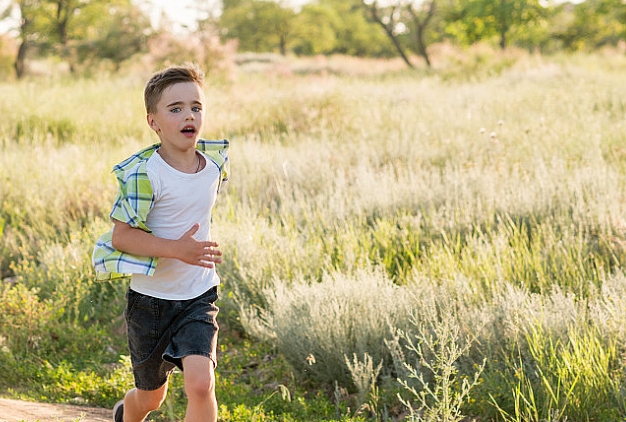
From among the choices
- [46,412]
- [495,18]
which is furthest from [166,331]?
[495,18]

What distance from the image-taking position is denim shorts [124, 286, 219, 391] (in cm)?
267

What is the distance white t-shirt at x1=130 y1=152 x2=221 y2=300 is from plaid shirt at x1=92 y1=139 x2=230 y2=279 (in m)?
0.05

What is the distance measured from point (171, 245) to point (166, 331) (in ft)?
1.41

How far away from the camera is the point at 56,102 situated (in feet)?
41.0

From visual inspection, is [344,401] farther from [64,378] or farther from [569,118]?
[569,118]

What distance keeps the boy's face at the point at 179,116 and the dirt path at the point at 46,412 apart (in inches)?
57.0

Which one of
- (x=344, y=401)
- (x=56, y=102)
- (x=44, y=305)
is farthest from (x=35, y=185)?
(x=56, y=102)

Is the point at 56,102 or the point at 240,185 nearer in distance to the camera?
the point at 240,185

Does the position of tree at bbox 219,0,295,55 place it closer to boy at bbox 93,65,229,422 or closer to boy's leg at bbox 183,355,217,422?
boy at bbox 93,65,229,422

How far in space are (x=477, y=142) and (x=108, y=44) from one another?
24393mm

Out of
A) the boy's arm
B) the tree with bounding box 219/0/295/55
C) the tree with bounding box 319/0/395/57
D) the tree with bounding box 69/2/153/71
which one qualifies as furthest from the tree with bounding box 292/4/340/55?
the boy's arm

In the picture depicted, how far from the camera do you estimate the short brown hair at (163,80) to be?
2721mm

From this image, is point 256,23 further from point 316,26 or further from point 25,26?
point 25,26

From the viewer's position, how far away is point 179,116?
2.69 meters
